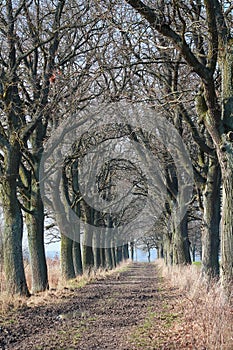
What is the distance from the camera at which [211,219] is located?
1447cm

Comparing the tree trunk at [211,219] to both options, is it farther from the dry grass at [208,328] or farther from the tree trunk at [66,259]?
the tree trunk at [66,259]

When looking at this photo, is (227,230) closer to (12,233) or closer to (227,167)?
(227,167)

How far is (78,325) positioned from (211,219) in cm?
686

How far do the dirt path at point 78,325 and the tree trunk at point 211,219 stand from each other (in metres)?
2.27

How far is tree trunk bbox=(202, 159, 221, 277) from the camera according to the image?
1440 cm

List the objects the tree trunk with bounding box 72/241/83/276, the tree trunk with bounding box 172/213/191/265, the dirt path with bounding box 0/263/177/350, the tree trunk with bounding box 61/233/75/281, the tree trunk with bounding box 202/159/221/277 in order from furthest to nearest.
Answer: the tree trunk with bounding box 72/241/83/276 → the tree trunk with bounding box 61/233/75/281 → the tree trunk with bounding box 172/213/191/265 → the tree trunk with bounding box 202/159/221/277 → the dirt path with bounding box 0/263/177/350

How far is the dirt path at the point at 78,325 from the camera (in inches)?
283

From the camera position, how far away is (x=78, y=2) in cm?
1361

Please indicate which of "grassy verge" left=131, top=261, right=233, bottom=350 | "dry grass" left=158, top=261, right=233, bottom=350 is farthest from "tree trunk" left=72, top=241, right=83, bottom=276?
"dry grass" left=158, top=261, right=233, bottom=350

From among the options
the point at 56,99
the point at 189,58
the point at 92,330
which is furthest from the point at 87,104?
the point at 92,330

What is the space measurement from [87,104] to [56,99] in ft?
8.58

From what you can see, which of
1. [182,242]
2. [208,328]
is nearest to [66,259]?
[182,242]

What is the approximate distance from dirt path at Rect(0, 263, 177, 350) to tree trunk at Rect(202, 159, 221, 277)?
2273 millimetres

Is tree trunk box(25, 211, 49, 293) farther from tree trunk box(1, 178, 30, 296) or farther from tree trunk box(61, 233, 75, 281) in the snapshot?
tree trunk box(61, 233, 75, 281)
